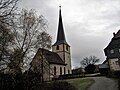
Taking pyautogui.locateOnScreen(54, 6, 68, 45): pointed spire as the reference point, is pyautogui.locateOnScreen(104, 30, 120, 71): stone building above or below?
below

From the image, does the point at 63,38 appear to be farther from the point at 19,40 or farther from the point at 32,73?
the point at 32,73

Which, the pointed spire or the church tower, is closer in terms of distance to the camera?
the church tower

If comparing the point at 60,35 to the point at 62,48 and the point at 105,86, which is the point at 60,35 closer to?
the point at 62,48

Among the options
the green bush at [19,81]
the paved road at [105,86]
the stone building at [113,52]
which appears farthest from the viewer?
the stone building at [113,52]

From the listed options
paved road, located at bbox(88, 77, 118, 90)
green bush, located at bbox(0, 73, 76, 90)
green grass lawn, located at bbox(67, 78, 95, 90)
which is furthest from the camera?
green grass lawn, located at bbox(67, 78, 95, 90)

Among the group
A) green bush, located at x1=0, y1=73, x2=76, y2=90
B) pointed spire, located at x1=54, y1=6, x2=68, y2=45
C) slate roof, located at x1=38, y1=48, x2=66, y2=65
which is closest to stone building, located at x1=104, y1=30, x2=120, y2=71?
slate roof, located at x1=38, y1=48, x2=66, y2=65

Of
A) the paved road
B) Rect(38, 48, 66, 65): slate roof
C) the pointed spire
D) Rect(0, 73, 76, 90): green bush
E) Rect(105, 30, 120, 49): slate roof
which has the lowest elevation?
the paved road

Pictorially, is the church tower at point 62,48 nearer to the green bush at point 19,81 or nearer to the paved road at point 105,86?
the paved road at point 105,86

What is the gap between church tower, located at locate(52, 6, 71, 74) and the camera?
2327 inches

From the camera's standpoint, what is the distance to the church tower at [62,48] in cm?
5909

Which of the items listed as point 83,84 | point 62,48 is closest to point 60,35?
point 62,48

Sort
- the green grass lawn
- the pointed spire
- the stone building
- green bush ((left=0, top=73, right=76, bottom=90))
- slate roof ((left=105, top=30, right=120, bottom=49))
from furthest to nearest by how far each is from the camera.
→ the pointed spire → slate roof ((left=105, top=30, right=120, bottom=49)) → the stone building → the green grass lawn → green bush ((left=0, top=73, right=76, bottom=90))

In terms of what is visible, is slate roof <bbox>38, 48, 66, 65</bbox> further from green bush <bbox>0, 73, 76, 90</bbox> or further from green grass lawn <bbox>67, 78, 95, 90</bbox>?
green bush <bbox>0, 73, 76, 90</bbox>

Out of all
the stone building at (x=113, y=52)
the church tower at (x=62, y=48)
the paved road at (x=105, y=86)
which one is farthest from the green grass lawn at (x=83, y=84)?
the church tower at (x=62, y=48)
